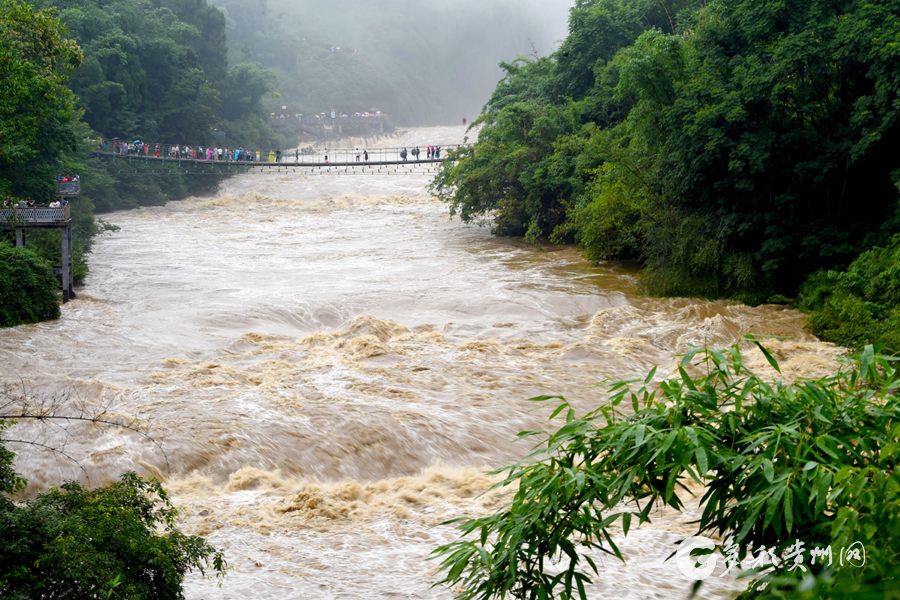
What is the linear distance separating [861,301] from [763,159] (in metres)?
4.52

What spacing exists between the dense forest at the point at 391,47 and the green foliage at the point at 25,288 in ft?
257

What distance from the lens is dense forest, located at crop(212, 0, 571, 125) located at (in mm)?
111000

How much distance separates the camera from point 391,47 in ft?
445

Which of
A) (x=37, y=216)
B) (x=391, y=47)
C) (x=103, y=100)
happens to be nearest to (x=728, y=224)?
(x=37, y=216)

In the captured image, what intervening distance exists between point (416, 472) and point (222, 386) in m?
4.74

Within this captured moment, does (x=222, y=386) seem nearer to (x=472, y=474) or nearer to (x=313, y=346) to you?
(x=313, y=346)

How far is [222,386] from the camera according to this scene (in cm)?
1597

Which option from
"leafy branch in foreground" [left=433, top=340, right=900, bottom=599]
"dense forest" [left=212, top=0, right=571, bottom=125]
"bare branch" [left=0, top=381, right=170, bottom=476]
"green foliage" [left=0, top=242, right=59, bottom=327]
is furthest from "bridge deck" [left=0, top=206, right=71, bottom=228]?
"dense forest" [left=212, top=0, right=571, bottom=125]

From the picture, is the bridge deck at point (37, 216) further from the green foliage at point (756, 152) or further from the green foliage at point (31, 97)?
the green foliage at point (756, 152)

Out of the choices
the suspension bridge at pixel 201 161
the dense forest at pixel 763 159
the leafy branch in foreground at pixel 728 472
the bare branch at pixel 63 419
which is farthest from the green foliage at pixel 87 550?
the suspension bridge at pixel 201 161

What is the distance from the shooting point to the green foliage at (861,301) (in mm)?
17969

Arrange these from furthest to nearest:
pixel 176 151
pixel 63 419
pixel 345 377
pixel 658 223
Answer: pixel 176 151 → pixel 658 223 → pixel 345 377 → pixel 63 419

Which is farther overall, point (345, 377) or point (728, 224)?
point (728, 224)

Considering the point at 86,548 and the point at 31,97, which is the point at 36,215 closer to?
the point at 31,97
